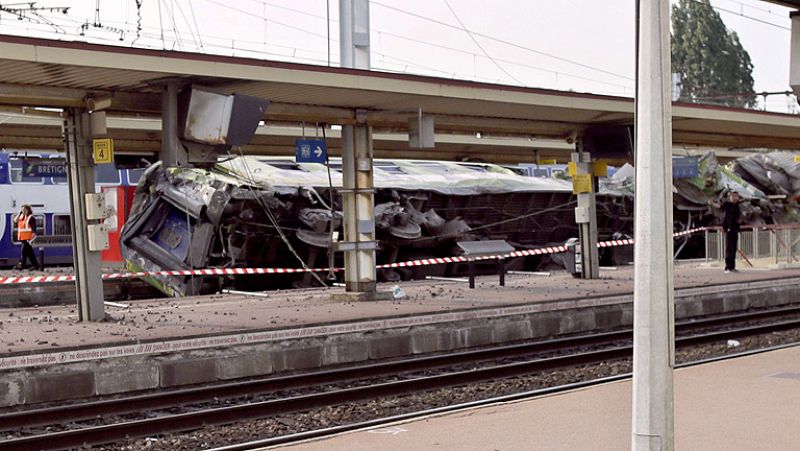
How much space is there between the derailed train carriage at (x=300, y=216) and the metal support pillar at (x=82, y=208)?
5.05 meters

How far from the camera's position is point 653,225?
6.31 m

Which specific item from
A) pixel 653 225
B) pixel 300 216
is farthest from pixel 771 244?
pixel 653 225

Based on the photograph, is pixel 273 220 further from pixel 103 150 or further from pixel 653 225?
pixel 653 225

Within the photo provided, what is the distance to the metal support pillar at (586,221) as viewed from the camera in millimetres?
22781

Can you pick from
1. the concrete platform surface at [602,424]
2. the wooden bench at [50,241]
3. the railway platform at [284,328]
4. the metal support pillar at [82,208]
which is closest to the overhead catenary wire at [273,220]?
the railway platform at [284,328]

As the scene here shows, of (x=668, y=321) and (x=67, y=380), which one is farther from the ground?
(x=668, y=321)

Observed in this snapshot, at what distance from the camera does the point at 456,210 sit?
2675 centimetres

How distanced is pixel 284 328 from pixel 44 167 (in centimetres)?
1381

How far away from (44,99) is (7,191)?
17.0m

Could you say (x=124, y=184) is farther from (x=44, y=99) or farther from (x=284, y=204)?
(x=44, y=99)

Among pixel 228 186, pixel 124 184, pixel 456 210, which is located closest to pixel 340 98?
pixel 228 186

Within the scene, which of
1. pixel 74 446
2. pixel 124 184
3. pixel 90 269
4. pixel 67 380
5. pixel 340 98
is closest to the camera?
pixel 74 446

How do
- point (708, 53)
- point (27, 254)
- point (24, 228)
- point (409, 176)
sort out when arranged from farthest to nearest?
point (708, 53) < point (27, 254) < point (409, 176) < point (24, 228)

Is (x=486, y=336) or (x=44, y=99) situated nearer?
(x=44, y=99)
